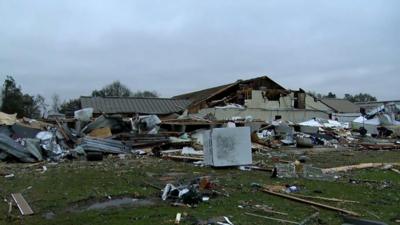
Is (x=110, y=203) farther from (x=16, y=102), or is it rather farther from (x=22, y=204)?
(x=16, y=102)

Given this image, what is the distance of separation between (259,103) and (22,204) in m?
32.1

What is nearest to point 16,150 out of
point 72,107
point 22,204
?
point 22,204

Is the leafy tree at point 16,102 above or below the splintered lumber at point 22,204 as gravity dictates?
above

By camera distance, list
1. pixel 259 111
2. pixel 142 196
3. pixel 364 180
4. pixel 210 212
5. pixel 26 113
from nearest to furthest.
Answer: pixel 210 212 < pixel 142 196 < pixel 364 180 < pixel 259 111 < pixel 26 113

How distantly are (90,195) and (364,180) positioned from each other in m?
6.98

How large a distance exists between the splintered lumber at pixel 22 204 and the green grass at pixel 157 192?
0.11 meters

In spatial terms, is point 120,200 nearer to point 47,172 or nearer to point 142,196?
point 142,196

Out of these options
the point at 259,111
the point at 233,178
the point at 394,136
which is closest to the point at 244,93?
the point at 259,111

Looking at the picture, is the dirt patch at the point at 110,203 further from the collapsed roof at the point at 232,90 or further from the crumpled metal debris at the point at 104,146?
the collapsed roof at the point at 232,90

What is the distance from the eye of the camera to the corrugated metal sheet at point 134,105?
117 ft

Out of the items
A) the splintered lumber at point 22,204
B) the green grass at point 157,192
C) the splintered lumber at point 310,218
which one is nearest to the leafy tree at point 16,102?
the green grass at point 157,192

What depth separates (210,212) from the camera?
697 centimetres

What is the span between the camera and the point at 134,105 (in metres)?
37.4

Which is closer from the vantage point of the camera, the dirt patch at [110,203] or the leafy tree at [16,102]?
the dirt patch at [110,203]
